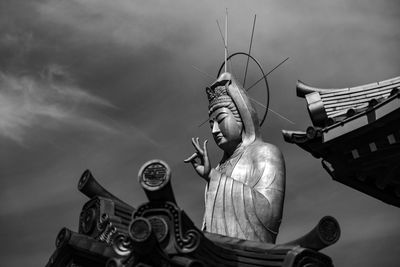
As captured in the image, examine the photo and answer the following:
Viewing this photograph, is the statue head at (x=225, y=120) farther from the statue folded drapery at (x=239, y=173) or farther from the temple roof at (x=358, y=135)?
the temple roof at (x=358, y=135)

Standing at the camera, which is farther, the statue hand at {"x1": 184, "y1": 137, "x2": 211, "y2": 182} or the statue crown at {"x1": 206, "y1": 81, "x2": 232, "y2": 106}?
the statue crown at {"x1": 206, "y1": 81, "x2": 232, "y2": 106}

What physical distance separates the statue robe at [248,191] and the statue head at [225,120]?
12cm

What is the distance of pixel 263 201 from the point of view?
11.9m

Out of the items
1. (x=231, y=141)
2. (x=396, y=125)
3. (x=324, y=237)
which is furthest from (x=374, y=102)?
(x=324, y=237)

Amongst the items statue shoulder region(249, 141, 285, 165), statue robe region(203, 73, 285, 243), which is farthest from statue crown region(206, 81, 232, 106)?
statue shoulder region(249, 141, 285, 165)

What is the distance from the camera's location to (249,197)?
38.8 feet

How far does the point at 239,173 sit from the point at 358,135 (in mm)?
1889

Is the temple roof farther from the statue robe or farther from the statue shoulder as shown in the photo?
the statue robe

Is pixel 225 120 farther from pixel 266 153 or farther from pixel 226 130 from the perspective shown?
pixel 266 153

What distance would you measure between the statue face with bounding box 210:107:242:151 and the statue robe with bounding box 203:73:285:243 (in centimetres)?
12

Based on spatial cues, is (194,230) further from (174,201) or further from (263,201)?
(263,201)

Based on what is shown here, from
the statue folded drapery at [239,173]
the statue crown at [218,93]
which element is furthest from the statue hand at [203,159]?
the statue crown at [218,93]

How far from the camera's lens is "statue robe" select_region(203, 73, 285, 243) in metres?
11.7

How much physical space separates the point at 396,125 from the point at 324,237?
3.29 m
